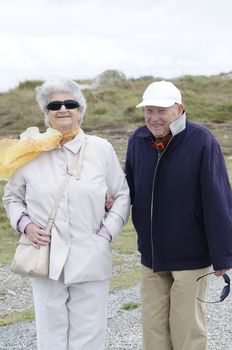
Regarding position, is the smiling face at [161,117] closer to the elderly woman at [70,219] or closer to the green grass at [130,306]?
the elderly woman at [70,219]

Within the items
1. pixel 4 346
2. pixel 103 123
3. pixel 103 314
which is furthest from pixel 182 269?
pixel 103 123

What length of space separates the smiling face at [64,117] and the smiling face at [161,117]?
46cm

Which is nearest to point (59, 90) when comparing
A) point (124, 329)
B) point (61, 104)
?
point (61, 104)

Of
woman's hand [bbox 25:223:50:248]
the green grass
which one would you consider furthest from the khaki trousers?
the green grass

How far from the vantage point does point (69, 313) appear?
13.6 feet

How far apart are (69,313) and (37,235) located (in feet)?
1.87

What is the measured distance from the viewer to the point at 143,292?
445 centimetres

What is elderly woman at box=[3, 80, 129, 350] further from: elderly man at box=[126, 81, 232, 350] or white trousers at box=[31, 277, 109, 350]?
elderly man at box=[126, 81, 232, 350]

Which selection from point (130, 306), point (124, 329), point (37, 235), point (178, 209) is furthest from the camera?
point (130, 306)

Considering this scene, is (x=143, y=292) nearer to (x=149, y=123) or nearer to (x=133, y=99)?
(x=149, y=123)

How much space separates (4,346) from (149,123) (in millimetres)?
2828

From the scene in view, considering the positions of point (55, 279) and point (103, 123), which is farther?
point (103, 123)

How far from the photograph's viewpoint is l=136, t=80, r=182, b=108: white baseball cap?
4.00 m

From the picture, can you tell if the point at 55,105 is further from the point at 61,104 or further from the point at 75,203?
the point at 75,203
